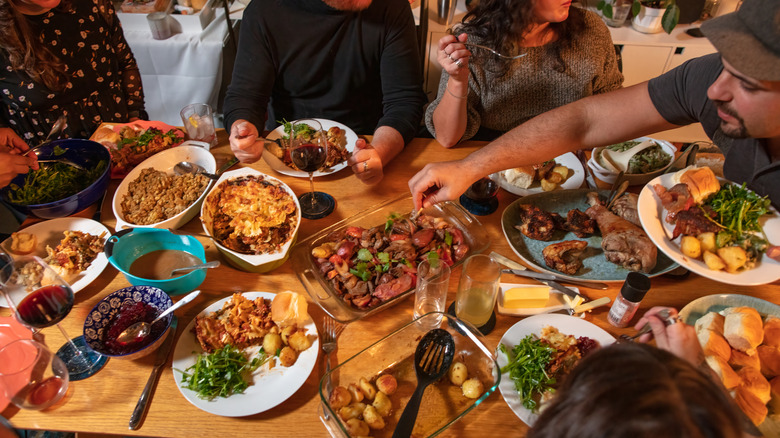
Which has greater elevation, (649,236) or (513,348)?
(649,236)

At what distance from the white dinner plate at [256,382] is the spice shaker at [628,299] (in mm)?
1001

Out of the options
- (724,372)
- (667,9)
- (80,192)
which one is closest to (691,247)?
(724,372)

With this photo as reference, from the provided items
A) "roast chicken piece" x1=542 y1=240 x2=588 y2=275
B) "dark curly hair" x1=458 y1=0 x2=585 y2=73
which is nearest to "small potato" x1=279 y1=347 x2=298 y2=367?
"roast chicken piece" x1=542 y1=240 x2=588 y2=275

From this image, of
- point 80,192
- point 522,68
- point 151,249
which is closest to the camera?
point 151,249

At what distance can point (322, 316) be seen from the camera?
1.52 m

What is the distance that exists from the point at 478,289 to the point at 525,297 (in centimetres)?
20

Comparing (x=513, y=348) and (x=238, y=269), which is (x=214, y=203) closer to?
(x=238, y=269)

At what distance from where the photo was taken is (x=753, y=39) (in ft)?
4.06

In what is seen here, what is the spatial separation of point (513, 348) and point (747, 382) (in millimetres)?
632

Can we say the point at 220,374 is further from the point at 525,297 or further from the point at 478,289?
the point at 525,297

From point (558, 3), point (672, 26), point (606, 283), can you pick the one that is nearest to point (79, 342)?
point (606, 283)

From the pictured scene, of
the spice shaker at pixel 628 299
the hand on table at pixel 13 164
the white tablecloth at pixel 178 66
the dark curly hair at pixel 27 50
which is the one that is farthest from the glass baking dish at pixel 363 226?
the white tablecloth at pixel 178 66

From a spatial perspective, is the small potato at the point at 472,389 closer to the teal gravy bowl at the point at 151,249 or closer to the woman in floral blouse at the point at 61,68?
the teal gravy bowl at the point at 151,249

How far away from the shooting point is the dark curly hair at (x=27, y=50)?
219cm
